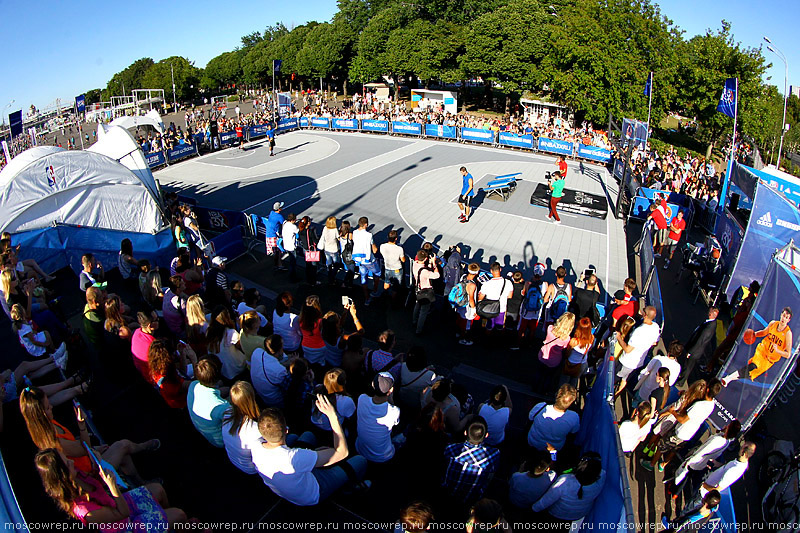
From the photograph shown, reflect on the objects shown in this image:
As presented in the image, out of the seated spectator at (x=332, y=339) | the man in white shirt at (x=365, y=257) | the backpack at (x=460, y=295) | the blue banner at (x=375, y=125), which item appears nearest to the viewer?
the seated spectator at (x=332, y=339)

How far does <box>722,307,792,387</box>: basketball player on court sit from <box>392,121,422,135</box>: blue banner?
27442 millimetres

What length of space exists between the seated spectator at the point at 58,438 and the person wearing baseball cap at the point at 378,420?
99.0 inches

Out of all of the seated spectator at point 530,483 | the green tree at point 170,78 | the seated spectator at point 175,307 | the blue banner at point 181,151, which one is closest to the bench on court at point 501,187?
the seated spectator at point 175,307

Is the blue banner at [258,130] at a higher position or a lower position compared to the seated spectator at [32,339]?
higher

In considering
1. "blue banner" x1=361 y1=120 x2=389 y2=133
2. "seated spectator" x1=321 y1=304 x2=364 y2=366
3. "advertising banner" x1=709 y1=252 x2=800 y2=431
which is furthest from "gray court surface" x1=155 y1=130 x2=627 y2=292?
"seated spectator" x1=321 y1=304 x2=364 y2=366

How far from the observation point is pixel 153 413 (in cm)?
669

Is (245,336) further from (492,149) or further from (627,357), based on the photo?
(492,149)

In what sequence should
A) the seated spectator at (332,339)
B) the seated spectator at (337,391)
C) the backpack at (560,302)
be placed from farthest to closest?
the backpack at (560,302) → the seated spectator at (332,339) → the seated spectator at (337,391)

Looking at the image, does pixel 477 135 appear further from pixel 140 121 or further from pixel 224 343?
pixel 224 343

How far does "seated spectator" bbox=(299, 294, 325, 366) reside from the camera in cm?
669

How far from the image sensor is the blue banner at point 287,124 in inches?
1324

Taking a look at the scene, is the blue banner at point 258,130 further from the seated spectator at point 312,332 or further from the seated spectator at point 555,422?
the seated spectator at point 555,422

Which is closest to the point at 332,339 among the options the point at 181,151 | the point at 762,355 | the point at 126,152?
the point at 762,355

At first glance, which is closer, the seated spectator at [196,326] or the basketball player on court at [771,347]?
the basketball player on court at [771,347]
